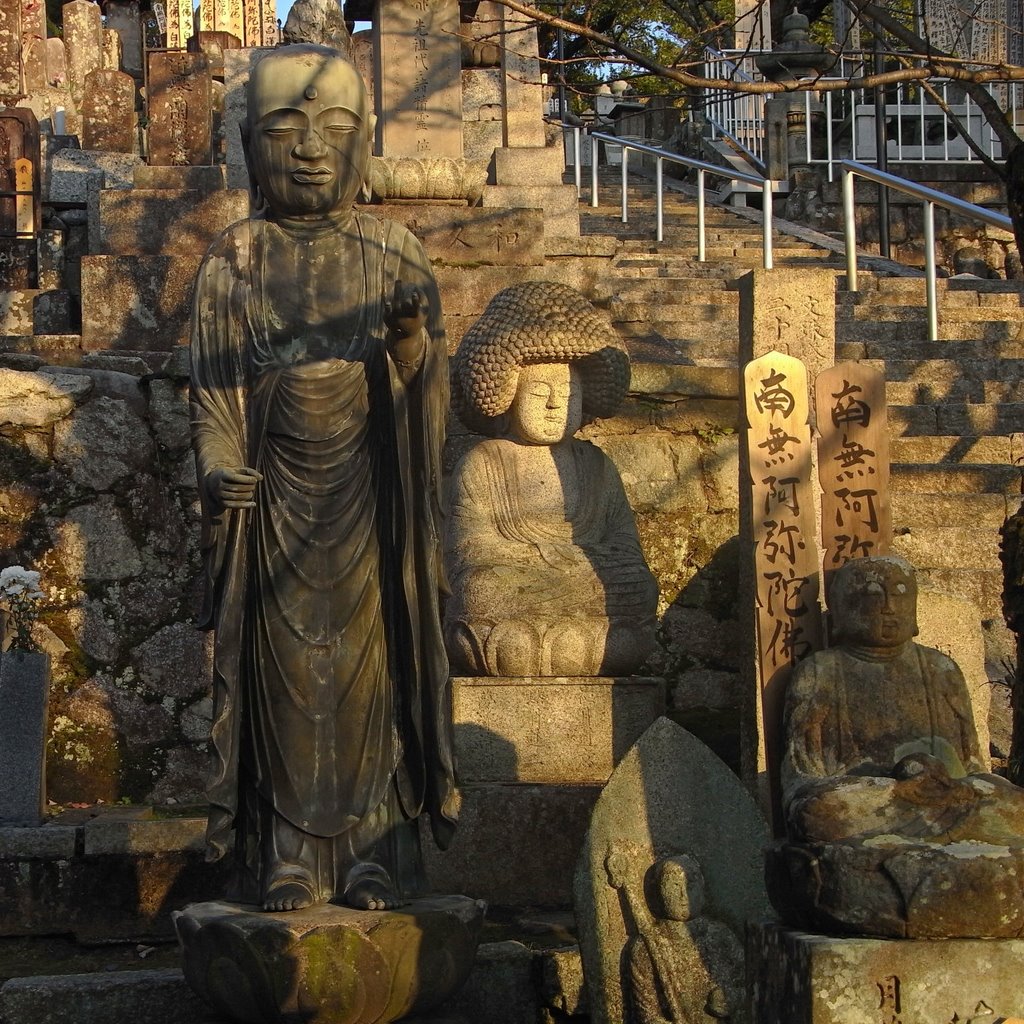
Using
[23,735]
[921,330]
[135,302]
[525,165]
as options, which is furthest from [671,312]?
[23,735]

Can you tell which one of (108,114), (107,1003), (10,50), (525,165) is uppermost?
(10,50)

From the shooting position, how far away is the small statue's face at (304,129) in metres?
5.70

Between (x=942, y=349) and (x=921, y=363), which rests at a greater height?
(x=942, y=349)

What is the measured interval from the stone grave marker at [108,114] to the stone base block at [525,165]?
488 cm

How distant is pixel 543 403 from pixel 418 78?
668cm

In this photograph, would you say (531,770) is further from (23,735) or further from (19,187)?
(19,187)

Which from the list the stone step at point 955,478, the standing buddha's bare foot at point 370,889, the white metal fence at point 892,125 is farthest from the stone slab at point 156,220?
the white metal fence at point 892,125

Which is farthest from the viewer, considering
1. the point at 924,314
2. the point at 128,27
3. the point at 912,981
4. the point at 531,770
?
the point at 128,27

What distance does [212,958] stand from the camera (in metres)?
5.11

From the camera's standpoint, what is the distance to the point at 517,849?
688 cm

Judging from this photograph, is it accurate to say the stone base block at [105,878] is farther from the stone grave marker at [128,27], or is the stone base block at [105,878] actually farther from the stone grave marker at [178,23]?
the stone grave marker at [128,27]

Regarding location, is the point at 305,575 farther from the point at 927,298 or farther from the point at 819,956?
the point at 927,298

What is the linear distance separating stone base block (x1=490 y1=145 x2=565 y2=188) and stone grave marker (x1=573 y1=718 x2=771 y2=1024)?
8335mm

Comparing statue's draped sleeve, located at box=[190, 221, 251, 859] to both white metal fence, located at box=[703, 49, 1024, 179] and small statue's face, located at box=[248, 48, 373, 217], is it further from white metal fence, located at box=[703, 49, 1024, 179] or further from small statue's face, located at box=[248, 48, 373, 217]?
white metal fence, located at box=[703, 49, 1024, 179]
